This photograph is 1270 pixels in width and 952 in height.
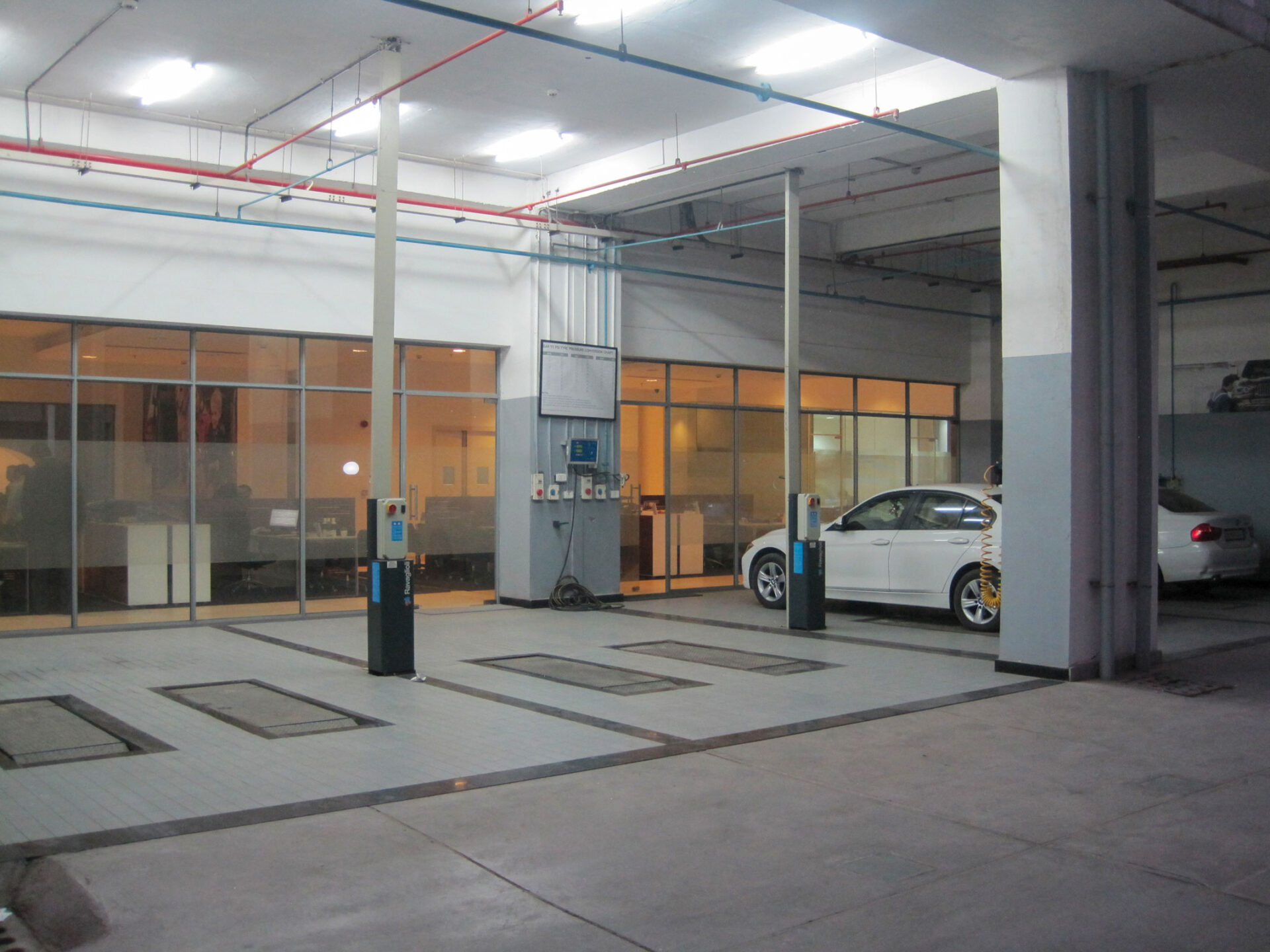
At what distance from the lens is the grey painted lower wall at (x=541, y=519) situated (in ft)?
44.0

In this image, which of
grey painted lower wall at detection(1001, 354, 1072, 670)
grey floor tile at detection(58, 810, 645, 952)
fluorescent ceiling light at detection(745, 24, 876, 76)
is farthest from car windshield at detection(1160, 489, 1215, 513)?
grey floor tile at detection(58, 810, 645, 952)

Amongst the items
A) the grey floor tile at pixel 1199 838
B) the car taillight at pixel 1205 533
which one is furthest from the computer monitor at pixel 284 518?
the car taillight at pixel 1205 533

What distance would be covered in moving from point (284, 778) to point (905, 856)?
302 cm

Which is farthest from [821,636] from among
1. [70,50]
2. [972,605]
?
[70,50]

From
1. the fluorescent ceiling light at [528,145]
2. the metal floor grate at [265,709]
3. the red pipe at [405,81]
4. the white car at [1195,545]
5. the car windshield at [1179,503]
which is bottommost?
the metal floor grate at [265,709]

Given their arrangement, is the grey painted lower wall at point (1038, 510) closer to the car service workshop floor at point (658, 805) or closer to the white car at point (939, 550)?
the car service workshop floor at point (658, 805)

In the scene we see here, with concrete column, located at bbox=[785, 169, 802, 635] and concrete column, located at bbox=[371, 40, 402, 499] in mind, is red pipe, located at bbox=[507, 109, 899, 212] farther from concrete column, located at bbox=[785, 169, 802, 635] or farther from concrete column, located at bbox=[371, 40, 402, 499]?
concrete column, located at bbox=[371, 40, 402, 499]

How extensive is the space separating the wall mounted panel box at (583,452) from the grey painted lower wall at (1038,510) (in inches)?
231

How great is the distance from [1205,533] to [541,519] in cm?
742

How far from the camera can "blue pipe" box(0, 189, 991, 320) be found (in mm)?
10711

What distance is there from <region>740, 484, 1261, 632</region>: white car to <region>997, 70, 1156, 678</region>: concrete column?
6.54 ft

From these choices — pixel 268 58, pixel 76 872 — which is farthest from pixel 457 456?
pixel 76 872

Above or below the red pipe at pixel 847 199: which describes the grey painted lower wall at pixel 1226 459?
below

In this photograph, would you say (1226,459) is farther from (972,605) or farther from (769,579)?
(769,579)
